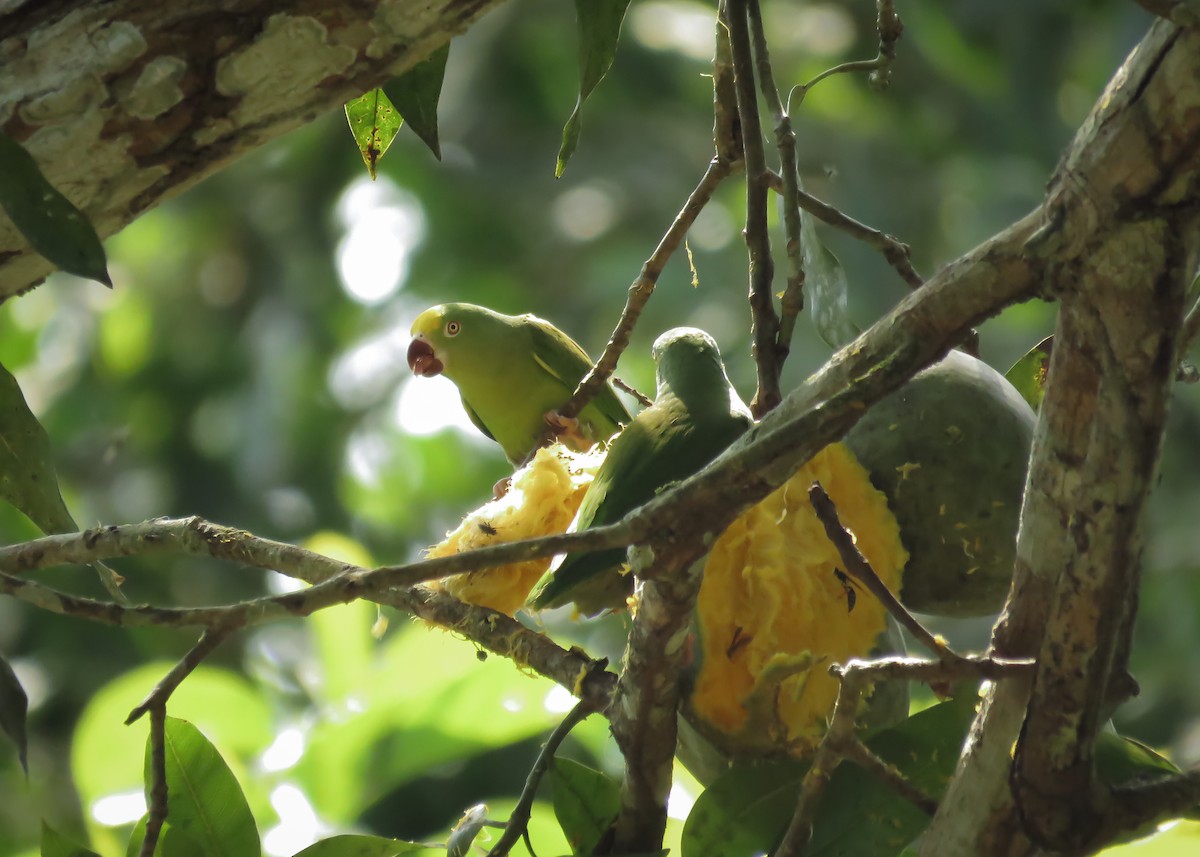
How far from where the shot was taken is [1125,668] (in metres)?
1.00

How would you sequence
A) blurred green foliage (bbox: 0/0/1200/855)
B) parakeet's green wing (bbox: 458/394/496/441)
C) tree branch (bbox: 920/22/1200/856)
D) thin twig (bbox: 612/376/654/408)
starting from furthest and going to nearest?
blurred green foliage (bbox: 0/0/1200/855) < parakeet's green wing (bbox: 458/394/496/441) < thin twig (bbox: 612/376/654/408) < tree branch (bbox: 920/22/1200/856)

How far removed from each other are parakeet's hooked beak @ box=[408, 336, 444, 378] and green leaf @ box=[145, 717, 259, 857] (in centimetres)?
216

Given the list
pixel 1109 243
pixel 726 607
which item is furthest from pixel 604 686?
pixel 1109 243

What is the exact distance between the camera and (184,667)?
1107 mm

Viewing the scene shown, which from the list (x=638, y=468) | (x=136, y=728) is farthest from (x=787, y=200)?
(x=136, y=728)

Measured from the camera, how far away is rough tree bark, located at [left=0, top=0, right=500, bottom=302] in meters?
1.20

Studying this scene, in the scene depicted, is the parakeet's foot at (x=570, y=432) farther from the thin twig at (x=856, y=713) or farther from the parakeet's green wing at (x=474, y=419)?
the thin twig at (x=856, y=713)

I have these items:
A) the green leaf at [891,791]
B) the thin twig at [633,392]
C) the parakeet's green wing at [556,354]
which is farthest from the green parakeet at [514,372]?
the green leaf at [891,791]

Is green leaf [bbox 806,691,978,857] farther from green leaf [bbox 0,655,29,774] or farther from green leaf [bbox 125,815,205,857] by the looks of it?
green leaf [bbox 0,655,29,774]

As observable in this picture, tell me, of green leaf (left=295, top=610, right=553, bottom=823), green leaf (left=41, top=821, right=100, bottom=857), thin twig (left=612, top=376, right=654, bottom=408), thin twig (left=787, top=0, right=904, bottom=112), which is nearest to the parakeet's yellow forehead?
green leaf (left=295, top=610, right=553, bottom=823)

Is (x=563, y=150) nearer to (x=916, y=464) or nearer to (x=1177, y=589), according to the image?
(x=916, y=464)

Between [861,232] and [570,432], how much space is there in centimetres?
135

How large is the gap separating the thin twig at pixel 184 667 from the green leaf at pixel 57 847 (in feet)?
0.69

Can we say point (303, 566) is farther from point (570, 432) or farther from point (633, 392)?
point (570, 432)
